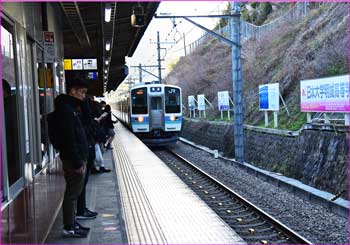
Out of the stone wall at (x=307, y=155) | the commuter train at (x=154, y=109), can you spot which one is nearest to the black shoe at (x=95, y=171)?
the stone wall at (x=307, y=155)

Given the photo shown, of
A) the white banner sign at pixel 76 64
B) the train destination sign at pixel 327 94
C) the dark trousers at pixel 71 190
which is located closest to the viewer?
the dark trousers at pixel 71 190

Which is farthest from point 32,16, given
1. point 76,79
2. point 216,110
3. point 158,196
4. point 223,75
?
point 223,75

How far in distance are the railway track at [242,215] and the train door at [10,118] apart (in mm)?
3725

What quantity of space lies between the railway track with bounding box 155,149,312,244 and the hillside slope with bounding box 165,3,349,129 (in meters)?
5.13

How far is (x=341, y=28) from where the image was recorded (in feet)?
58.5

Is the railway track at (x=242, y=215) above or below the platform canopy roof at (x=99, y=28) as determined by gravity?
below

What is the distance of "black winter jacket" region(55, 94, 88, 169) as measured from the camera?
3980 mm

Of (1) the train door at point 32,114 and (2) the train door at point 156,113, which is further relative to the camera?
(2) the train door at point 156,113

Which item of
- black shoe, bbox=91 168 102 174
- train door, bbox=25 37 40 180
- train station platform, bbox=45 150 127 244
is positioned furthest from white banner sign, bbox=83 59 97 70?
train door, bbox=25 37 40 180

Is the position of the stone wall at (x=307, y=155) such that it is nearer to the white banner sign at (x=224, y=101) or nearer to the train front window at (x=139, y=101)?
the white banner sign at (x=224, y=101)

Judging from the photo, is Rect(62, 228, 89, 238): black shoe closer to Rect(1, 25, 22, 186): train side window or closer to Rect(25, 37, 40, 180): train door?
Rect(25, 37, 40, 180): train door

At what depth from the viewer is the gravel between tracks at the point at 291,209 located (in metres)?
6.95

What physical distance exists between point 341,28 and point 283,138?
20.5 ft

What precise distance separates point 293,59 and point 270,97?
15.2ft
